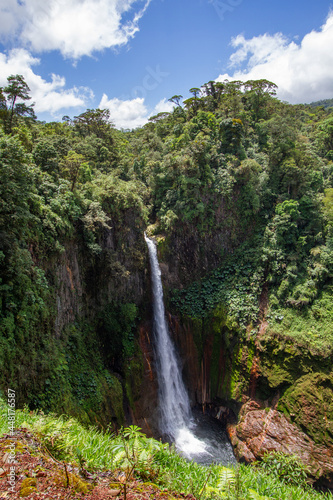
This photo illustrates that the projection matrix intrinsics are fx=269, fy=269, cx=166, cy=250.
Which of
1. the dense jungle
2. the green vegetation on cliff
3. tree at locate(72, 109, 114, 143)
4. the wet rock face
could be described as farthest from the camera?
tree at locate(72, 109, 114, 143)

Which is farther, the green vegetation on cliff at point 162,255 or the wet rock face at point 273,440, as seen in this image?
the wet rock face at point 273,440

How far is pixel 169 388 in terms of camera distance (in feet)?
48.4

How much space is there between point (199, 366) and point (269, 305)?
571 cm

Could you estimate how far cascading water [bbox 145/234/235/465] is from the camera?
1289cm

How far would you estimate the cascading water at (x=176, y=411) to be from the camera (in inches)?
508

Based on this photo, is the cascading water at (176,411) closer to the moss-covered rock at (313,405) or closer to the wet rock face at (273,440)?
the wet rock face at (273,440)

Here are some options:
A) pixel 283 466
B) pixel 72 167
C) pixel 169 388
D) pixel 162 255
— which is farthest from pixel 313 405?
pixel 72 167

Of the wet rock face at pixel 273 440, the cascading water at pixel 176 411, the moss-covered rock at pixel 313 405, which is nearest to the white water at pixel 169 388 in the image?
the cascading water at pixel 176 411

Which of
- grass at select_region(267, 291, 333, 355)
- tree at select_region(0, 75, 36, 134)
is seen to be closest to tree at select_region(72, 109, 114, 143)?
tree at select_region(0, 75, 36, 134)

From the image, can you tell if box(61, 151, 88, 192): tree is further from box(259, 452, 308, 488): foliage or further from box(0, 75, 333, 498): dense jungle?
box(259, 452, 308, 488): foliage

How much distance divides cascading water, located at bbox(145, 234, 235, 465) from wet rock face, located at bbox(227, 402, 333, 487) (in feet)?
2.46

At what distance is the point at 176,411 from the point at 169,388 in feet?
3.98

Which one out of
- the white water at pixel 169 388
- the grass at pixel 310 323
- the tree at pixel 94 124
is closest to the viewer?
the grass at pixel 310 323

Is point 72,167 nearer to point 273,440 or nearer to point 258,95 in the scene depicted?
point 273,440
